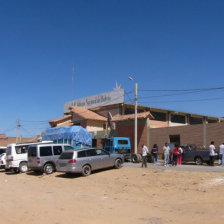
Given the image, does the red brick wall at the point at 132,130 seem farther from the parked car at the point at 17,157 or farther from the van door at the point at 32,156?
the van door at the point at 32,156

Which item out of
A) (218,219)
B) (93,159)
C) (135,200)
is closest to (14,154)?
(93,159)

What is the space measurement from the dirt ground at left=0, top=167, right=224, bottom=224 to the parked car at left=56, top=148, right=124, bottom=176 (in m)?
0.52

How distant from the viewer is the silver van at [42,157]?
62.2 ft

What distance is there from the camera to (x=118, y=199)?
11227mm

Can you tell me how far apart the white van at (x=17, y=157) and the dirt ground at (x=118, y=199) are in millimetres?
3209

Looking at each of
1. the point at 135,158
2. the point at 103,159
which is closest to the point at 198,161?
the point at 135,158

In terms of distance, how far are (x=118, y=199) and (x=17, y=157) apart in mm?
11738

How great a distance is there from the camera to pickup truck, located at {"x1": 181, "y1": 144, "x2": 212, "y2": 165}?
2098 cm

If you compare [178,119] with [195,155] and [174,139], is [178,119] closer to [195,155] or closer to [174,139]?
[174,139]

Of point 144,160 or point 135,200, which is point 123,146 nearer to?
point 144,160

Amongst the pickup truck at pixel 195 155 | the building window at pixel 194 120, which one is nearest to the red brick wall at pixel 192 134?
the pickup truck at pixel 195 155

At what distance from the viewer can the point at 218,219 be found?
769 cm

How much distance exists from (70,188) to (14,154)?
8.10 metres

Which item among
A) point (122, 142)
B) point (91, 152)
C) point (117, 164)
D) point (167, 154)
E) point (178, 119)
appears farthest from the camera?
point (178, 119)
